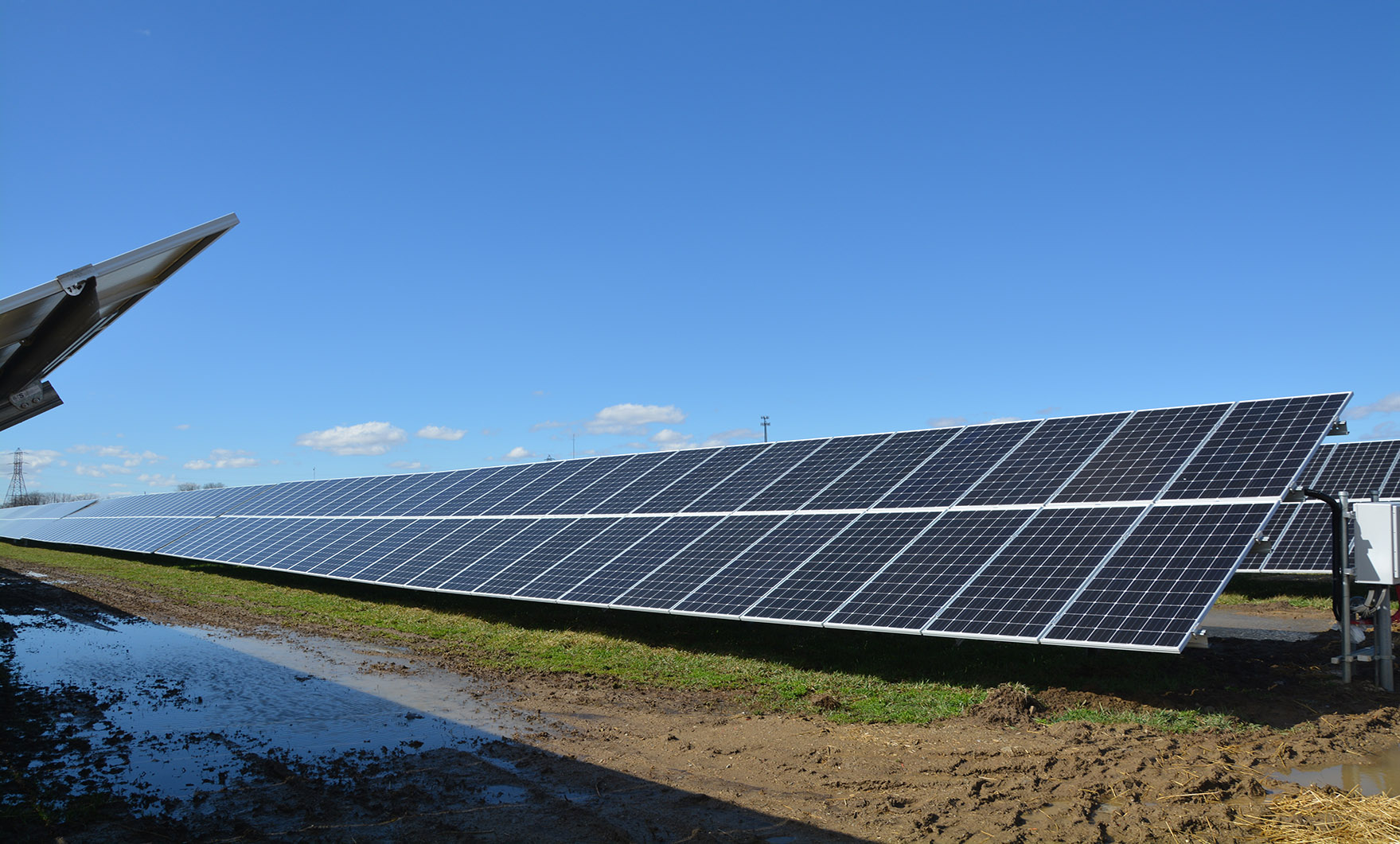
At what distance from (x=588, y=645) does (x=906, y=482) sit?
703 cm

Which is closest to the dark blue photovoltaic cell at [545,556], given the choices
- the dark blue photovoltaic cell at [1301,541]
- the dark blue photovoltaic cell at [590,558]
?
the dark blue photovoltaic cell at [590,558]

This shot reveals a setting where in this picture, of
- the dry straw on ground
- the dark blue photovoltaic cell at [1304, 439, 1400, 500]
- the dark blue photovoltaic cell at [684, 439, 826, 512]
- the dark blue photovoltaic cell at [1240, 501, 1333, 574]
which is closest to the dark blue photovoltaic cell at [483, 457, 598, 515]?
the dark blue photovoltaic cell at [684, 439, 826, 512]

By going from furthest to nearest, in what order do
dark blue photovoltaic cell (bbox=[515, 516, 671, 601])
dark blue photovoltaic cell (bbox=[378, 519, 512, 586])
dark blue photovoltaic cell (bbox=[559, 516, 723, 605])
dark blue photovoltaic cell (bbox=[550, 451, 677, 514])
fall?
→ dark blue photovoltaic cell (bbox=[550, 451, 677, 514]) < dark blue photovoltaic cell (bbox=[378, 519, 512, 586]) < dark blue photovoltaic cell (bbox=[515, 516, 671, 601]) < dark blue photovoltaic cell (bbox=[559, 516, 723, 605])

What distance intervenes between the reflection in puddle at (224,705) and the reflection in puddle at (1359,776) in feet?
26.4

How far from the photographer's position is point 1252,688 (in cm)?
1202

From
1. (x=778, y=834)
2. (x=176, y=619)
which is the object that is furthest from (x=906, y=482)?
(x=176, y=619)

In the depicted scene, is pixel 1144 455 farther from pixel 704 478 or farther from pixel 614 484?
pixel 614 484

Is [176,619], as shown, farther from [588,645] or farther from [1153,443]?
[1153,443]

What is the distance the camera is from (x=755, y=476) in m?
19.8

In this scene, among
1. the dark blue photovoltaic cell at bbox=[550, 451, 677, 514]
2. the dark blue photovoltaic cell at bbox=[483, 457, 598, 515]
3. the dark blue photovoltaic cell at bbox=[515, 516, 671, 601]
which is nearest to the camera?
the dark blue photovoltaic cell at bbox=[515, 516, 671, 601]

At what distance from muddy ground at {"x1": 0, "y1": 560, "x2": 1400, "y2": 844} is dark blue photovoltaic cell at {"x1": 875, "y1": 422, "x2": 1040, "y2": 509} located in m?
4.45

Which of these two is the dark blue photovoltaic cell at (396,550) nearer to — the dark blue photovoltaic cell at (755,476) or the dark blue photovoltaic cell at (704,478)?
the dark blue photovoltaic cell at (704,478)

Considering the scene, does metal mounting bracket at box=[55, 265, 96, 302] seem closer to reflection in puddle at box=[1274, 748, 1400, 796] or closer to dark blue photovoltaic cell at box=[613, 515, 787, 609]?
dark blue photovoltaic cell at box=[613, 515, 787, 609]

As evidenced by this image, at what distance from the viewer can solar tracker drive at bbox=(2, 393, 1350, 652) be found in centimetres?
1132
